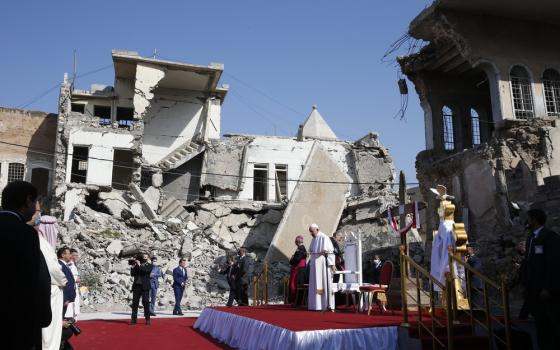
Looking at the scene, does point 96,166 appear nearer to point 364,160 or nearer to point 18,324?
point 364,160

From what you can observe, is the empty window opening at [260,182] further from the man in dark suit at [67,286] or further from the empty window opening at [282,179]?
the man in dark suit at [67,286]

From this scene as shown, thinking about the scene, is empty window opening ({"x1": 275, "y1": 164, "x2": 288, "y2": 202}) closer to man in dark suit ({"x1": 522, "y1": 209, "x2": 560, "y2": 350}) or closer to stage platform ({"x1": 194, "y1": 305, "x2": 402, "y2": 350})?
stage platform ({"x1": 194, "y1": 305, "x2": 402, "y2": 350})

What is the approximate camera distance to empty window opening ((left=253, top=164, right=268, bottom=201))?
3177cm

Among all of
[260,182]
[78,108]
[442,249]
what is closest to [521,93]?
[442,249]

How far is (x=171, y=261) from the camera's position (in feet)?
70.7

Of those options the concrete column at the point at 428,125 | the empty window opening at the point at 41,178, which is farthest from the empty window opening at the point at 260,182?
the concrete column at the point at 428,125

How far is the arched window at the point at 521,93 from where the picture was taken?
54.6 ft

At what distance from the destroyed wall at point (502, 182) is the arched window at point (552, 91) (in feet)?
3.78

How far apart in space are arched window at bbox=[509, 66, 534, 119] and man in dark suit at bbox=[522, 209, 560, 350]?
12.9 meters

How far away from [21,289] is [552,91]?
737 inches

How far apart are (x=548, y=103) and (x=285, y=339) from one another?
1542cm

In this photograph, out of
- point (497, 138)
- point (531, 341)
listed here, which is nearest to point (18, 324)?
point (531, 341)

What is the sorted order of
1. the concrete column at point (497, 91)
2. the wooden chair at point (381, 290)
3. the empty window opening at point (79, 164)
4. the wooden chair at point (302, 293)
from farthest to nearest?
the empty window opening at point (79, 164), the concrete column at point (497, 91), the wooden chair at point (302, 293), the wooden chair at point (381, 290)

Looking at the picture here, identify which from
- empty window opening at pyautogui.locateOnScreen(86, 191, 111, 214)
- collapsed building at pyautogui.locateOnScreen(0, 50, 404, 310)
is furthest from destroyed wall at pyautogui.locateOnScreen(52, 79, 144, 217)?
empty window opening at pyautogui.locateOnScreen(86, 191, 111, 214)
